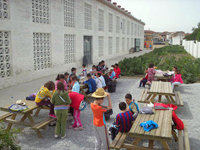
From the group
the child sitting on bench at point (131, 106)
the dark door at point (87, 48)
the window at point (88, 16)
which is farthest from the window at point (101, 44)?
the child sitting on bench at point (131, 106)

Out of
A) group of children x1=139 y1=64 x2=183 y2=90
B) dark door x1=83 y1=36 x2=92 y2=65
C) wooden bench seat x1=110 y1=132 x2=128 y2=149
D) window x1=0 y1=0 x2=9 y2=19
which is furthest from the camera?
dark door x1=83 y1=36 x2=92 y2=65

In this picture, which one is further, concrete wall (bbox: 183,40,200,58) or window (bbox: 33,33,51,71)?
concrete wall (bbox: 183,40,200,58)

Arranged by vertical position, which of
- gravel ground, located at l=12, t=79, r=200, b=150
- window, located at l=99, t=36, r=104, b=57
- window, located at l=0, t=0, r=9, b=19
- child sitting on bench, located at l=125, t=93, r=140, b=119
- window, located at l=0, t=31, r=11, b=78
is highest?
window, located at l=0, t=0, r=9, b=19

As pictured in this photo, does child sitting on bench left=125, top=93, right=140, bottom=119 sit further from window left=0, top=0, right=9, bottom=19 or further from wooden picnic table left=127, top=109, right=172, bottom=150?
window left=0, top=0, right=9, bottom=19

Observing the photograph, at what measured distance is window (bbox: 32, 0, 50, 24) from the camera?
1176 centimetres

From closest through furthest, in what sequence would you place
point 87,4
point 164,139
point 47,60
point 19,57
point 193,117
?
point 164,139, point 193,117, point 19,57, point 47,60, point 87,4

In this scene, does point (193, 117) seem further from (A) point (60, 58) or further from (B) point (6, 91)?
(A) point (60, 58)

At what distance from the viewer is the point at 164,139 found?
349 cm

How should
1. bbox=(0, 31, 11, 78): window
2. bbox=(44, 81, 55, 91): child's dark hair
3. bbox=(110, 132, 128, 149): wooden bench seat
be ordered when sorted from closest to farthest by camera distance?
bbox=(110, 132, 128, 149): wooden bench seat, bbox=(44, 81, 55, 91): child's dark hair, bbox=(0, 31, 11, 78): window

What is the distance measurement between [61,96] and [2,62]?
6.38m

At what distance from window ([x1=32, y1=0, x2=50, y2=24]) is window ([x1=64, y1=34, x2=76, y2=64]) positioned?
8.68 feet

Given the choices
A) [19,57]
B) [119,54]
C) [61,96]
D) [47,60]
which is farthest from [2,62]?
[119,54]

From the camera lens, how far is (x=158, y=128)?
12.5 ft

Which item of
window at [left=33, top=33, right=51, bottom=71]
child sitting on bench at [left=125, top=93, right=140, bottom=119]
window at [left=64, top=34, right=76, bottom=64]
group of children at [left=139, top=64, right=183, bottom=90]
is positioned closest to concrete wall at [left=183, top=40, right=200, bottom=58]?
window at [left=64, top=34, right=76, bottom=64]
